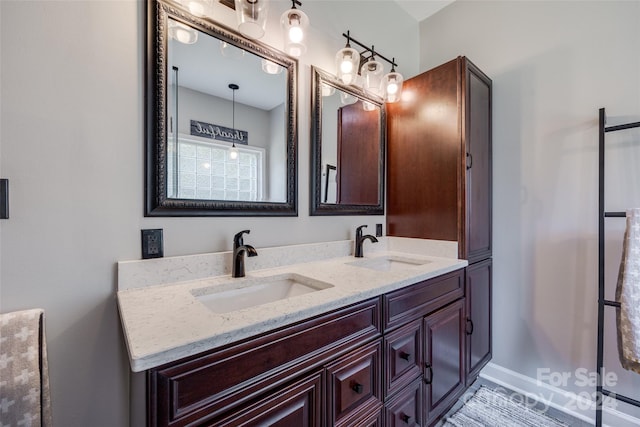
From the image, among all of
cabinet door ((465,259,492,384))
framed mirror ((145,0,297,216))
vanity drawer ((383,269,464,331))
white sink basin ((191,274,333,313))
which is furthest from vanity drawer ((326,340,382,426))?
cabinet door ((465,259,492,384))

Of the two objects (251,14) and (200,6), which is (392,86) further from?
(200,6)

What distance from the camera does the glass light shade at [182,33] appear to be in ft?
3.76

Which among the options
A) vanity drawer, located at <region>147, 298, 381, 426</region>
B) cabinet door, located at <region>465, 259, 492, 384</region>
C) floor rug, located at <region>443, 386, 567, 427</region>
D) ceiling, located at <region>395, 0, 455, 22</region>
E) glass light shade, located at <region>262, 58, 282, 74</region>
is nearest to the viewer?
vanity drawer, located at <region>147, 298, 381, 426</region>

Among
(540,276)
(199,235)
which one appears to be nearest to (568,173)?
(540,276)

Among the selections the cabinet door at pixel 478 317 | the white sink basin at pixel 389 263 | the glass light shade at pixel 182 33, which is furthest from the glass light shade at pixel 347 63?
the cabinet door at pixel 478 317

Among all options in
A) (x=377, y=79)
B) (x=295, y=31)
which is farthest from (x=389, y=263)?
(x=295, y=31)

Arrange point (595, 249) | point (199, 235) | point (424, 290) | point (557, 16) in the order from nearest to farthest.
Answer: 1. point (199, 235)
2. point (424, 290)
3. point (595, 249)
4. point (557, 16)

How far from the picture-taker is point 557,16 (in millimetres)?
1695

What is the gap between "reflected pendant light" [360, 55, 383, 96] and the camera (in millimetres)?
1752

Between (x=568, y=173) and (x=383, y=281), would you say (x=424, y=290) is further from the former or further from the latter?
(x=568, y=173)

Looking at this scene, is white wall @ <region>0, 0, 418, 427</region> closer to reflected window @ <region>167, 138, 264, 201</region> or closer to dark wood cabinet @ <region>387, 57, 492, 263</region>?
reflected window @ <region>167, 138, 264, 201</region>

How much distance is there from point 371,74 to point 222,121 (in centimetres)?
101

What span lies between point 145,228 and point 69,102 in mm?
487

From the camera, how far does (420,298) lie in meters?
1.30
